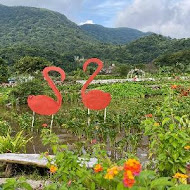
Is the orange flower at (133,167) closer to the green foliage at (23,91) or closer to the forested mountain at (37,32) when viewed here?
the green foliage at (23,91)

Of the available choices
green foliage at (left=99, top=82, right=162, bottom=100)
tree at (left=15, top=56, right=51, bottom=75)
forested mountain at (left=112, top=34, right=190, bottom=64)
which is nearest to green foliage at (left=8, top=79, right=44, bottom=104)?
green foliage at (left=99, top=82, right=162, bottom=100)

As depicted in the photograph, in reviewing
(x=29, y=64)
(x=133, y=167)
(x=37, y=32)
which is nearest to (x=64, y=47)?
(x=37, y=32)

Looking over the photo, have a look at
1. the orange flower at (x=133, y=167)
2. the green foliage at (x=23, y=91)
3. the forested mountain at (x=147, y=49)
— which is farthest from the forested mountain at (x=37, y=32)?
the orange flower at (x=133, y=167)

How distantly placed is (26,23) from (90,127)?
99.7 meters

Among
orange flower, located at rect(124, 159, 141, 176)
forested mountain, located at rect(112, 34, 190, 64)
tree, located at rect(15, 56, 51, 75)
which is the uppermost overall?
forested mountain, located at rect(112, 34, 190, 64)

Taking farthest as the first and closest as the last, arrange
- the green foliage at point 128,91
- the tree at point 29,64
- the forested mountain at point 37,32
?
the forested mountain at point 37,32 < the tree at point 29,64 < the green foliage at point 128,91

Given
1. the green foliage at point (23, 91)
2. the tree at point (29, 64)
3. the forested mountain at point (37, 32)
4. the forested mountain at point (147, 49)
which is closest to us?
the green foliage at point (23, 91)

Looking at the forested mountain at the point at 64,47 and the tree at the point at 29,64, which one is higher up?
the forested mountain at the point at 64,47

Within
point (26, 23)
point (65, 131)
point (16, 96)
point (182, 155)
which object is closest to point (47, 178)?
point (182, 155)

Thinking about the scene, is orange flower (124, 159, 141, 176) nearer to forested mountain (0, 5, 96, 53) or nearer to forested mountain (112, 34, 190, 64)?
forested mountain (112, 34, 190, 64)

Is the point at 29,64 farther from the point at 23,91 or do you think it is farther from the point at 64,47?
the point at 64,47

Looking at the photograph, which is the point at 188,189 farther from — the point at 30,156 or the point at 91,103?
the point at 91,103

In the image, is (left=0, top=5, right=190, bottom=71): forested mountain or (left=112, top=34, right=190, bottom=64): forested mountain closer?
(left=0, top=5, right=190, bottom=71): forested mountain

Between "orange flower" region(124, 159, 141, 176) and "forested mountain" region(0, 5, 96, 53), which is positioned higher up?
"forested mountain" region(0, 5, 96, 53)
